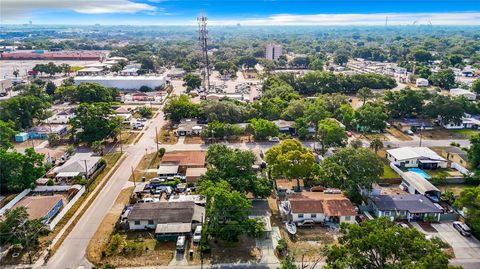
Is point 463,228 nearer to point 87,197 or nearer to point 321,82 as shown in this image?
point 87,197

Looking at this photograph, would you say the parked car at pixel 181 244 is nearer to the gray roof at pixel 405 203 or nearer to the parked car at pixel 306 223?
the parked car at pixel 306 223

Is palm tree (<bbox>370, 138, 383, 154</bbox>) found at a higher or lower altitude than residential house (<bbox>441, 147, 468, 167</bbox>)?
higher

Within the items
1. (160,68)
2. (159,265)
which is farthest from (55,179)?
(160,68)

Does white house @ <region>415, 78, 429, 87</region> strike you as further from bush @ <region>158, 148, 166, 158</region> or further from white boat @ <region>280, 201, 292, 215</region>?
white boat @ <region>280, 201, 292, 215</region>

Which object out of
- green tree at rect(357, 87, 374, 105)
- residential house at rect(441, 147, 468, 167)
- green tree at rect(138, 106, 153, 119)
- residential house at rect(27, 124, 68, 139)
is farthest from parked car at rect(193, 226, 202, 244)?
green tree at rect(357, 87, 374, 105)

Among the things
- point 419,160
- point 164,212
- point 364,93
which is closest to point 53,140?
point 164,212

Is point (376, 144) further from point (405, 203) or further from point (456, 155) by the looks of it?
point (405, 203)
